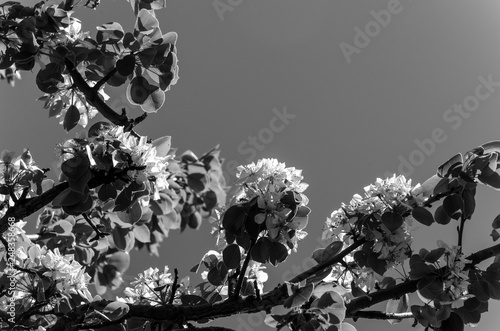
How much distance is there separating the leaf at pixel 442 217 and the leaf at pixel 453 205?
5cm

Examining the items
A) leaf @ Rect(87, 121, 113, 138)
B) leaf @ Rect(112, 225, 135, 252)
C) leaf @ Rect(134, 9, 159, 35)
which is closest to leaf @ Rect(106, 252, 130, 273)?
leaf @ Rect(112, 225, 135, 252)

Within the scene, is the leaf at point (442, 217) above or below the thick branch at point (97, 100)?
below

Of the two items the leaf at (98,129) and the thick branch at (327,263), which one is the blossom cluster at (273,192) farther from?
the leaf at (98,129)

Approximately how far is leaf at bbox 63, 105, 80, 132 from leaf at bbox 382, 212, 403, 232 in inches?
81.4

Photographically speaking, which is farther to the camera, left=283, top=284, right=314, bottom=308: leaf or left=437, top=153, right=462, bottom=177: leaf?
left=437, top=153, right=462, bottom=177: leaf

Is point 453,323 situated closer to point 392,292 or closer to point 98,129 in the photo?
point 392,292

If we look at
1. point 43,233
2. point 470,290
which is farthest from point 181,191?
point 470,290

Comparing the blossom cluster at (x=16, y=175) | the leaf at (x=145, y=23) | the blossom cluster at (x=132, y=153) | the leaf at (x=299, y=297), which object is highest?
the leaf at (x=145, y=23)

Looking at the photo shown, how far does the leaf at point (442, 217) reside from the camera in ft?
8.89

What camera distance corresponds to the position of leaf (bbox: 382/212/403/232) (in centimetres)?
248

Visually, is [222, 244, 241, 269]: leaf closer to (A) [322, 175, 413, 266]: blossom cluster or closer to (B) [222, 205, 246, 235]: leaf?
(B) [222, 205, 246, 235]: leaf

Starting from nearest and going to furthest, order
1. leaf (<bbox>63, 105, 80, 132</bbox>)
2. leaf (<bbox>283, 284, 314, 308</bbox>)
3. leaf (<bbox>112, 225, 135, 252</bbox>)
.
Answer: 1. leaf (<bbox>283, 284, 314, 308</bbox>)
2. leaf (<bbox>63, 105, 80, 132</bbox>)
3. leaf (<bbox>112, 225, 135, 252</bbox>)

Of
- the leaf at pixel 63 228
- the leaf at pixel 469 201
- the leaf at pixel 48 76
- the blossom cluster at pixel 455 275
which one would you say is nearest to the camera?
the blossom cluster at pixel 455 275

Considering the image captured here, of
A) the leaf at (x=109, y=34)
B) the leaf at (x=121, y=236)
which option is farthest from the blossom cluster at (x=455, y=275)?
the leaf at (x=121, y=236)
